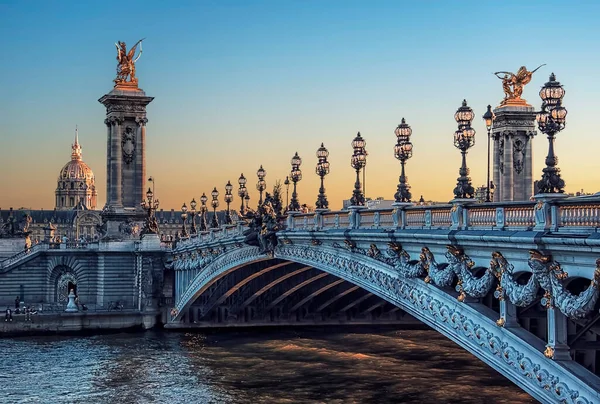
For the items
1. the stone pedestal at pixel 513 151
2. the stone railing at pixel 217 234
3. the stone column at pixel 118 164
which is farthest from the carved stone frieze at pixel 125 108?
the stone pedestal at pixel 513 151

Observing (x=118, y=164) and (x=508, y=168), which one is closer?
(x=508, y=168)

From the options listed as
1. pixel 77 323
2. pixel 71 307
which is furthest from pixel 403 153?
pixel 71 307

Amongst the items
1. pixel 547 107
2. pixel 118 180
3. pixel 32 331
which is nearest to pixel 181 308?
pixel 32 331

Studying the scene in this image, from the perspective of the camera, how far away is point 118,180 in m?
86.9

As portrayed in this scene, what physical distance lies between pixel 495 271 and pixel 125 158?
67.2 metres

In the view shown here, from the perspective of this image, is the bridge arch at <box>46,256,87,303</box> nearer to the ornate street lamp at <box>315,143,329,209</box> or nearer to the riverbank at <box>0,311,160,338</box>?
the riverbank at <box>0,311,160,338</box>

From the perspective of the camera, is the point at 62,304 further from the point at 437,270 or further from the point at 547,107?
the point at 547,107

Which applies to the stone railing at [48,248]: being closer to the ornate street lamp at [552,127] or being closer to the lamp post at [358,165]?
the lamp post at [358,165]

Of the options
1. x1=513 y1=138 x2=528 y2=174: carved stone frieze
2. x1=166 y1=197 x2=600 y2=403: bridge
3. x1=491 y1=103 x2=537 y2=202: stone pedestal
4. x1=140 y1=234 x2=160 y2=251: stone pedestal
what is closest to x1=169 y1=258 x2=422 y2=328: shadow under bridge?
x1=140 y1=234 x2=160 y2=251: stone pedestal

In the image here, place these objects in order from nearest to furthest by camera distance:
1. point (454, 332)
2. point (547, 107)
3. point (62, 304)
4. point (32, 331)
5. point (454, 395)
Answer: point (547, 107), point (454, 332), point (454, 395), point (32, 331), point (62, 304)

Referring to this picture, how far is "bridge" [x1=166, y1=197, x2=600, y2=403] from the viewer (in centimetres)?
1967

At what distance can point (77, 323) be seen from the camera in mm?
69188

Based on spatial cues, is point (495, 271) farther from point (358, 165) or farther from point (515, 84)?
point (515, 84)

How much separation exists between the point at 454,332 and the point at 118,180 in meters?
63.7
